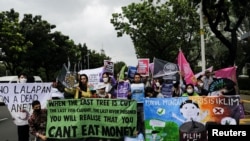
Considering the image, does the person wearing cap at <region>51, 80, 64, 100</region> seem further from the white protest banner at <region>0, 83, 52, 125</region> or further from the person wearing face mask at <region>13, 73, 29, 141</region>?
the person wearing face mask at <region>13, 73, 29, 141</region>

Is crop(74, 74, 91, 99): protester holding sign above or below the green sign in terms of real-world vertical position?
above

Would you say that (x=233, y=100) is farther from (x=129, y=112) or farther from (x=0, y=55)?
(x=0, y=55)

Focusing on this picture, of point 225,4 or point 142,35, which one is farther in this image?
point 142,35

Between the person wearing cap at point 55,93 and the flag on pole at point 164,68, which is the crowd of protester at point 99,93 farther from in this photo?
the flag on pole at point 164,68

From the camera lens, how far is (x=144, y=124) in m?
10.1

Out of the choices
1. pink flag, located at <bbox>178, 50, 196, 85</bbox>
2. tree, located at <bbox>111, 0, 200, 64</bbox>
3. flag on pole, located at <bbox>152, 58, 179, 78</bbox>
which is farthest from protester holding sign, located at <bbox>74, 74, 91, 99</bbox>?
tree, located at <bbox>111, 0, 200, 64</bbox>

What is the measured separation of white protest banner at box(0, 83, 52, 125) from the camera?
11320mm

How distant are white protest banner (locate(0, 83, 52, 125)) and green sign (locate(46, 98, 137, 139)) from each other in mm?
2030

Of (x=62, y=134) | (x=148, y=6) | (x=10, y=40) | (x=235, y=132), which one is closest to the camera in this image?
(x=235, y=132)

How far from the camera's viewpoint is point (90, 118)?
31.1 ft

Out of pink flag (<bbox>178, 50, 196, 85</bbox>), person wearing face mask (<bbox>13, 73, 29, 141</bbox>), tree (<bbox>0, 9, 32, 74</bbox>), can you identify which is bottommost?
Result: person wearing face mask (<bbox>13, 73, 29, 141</bbox>)

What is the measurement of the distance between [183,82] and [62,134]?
266 inches

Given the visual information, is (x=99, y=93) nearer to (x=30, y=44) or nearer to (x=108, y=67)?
(x=108, y=67)

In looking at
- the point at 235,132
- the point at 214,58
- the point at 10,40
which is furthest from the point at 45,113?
the point at 214,58
